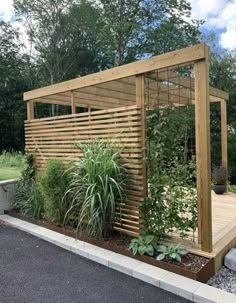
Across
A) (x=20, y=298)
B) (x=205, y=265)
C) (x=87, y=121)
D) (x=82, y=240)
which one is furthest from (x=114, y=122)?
(x=20, y=298)

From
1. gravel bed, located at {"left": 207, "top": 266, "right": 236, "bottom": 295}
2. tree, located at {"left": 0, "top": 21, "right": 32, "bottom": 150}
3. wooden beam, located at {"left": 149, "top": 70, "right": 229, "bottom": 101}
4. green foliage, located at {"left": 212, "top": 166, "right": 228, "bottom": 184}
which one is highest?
tree, located at {"left": 0, "top": 21, "right": 32, "bottom": 150}

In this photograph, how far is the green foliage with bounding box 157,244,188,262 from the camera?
Result: 3121 millimetres

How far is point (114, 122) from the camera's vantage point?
4.00 metres

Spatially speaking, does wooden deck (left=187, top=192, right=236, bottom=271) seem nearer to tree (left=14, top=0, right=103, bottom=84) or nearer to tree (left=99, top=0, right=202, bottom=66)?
tree (left=99, top=0, right=202, bottom=66)

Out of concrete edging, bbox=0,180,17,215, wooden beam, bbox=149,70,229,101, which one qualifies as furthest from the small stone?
concrete edging, bbox=0,180,17,215

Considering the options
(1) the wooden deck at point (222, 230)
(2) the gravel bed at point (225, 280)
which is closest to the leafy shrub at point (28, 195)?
(1) the wooden deck at point (222, 230)

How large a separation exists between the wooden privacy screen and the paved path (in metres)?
0.87

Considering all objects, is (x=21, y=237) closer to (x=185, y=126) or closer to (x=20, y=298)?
(x=20, y=298)

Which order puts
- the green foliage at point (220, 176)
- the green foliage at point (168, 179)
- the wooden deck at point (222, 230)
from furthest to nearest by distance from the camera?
the green foliage at point (220, 176), the green foliage at point (168, 179), the wooden deck at point (222, 230)

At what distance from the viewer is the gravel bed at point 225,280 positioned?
284 cm

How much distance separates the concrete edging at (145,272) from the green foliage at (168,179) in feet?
1.65

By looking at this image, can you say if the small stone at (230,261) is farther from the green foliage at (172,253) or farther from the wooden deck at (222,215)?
Result: the green foliage at (172,253)

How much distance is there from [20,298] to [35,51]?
57.7 ft

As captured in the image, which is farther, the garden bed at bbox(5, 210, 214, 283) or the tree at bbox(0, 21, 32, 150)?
the tree at bbox(0, 21, 32, 150)
